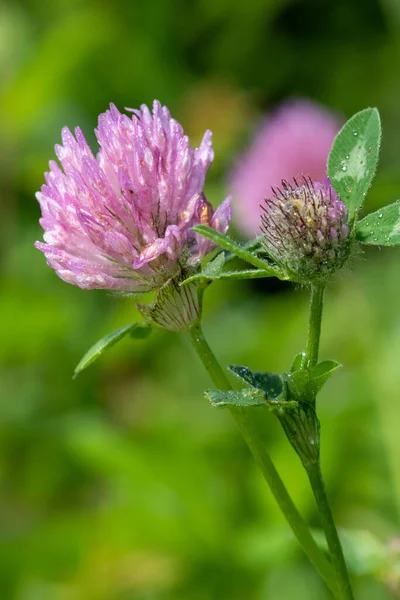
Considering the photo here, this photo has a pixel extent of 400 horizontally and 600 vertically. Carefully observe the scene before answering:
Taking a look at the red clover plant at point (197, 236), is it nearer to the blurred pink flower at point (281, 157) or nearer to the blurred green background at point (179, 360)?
the blurred green background at point (179, 360)

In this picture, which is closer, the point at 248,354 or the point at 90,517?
the point at 90,517

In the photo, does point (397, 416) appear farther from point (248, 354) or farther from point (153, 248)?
point (153, 248)

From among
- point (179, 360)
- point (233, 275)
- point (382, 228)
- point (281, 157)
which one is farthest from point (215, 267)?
point (179, 360)

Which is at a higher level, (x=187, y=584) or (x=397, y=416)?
(x=397, y=416)

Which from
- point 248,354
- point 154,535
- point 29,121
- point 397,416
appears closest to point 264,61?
point 29,121

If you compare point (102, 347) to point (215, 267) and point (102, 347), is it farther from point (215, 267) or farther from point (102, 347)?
point (215, 267)

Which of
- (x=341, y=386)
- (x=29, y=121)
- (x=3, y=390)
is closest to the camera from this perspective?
(x=341, y=386)
